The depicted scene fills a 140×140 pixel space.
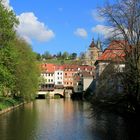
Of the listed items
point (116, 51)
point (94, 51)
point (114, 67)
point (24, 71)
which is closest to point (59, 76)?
point (94, 51)

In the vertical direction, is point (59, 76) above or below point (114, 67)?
above

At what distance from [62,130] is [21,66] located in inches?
1212

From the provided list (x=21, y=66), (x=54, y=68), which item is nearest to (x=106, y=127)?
(x=21, y=66)

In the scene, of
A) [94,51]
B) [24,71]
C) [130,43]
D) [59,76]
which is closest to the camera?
[130,43]

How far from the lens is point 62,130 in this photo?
36969 millimetres

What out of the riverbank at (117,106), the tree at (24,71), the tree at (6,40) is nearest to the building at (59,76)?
the tree at (24,71)

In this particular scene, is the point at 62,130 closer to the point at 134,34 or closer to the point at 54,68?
the point at 134,34

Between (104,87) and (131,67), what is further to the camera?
(104,87)

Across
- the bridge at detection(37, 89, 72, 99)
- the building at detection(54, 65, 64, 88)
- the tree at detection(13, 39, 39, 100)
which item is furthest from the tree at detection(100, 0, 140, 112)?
the building at detection(54, 65, 64, 88)

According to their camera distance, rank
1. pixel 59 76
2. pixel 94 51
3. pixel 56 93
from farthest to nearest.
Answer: pixel 59 76 → pixel 94 51 → pixel 56 93

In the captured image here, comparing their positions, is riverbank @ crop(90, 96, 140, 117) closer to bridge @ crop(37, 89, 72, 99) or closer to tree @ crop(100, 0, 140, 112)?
tree @ crop(100, 0, 140, 112)

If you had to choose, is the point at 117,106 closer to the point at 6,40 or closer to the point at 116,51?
the point at 116,51

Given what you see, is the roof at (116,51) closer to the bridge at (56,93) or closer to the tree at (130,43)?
the tree at (130,43)

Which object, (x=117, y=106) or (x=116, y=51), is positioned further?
(x=116, y=51)
